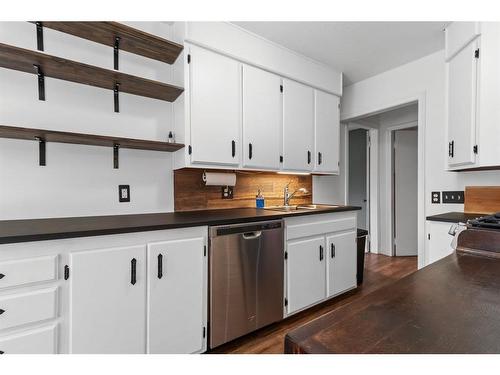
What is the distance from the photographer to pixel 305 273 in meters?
2.39

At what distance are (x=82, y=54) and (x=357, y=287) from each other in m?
3.37

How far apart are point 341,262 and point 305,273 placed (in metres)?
0.55

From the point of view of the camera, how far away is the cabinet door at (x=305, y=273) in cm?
228

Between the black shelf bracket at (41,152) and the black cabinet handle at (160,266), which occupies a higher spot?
the black shelf bracket at (41,152)

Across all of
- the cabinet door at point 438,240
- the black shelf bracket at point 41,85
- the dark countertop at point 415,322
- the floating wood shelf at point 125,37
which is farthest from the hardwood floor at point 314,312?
the floating wood shelf at point 125,37

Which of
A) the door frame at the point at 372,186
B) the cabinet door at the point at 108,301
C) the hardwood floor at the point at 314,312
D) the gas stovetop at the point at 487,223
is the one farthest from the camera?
the door frame at the point at 372,186

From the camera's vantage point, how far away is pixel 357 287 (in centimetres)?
310

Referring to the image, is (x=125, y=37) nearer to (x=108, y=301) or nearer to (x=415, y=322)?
(x=108, y=301)

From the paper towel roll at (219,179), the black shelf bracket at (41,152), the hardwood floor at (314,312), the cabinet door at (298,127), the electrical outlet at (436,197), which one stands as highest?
the cabinet door at (298,127)

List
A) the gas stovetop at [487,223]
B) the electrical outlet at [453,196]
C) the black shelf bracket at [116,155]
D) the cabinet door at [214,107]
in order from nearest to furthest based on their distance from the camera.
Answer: the gas stovetop at [487,223]
the black shelf bracket at [116,155]
the cabinet door at [214,107]
the electrical outlet at [453,196]

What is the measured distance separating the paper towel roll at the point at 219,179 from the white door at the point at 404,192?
3.14 meters

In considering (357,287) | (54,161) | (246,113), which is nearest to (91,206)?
(54,161)

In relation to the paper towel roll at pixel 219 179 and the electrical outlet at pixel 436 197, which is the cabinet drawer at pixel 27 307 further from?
the electrical outlet at pixel 436 197

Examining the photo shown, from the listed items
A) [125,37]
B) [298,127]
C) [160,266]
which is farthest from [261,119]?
[160,266]
